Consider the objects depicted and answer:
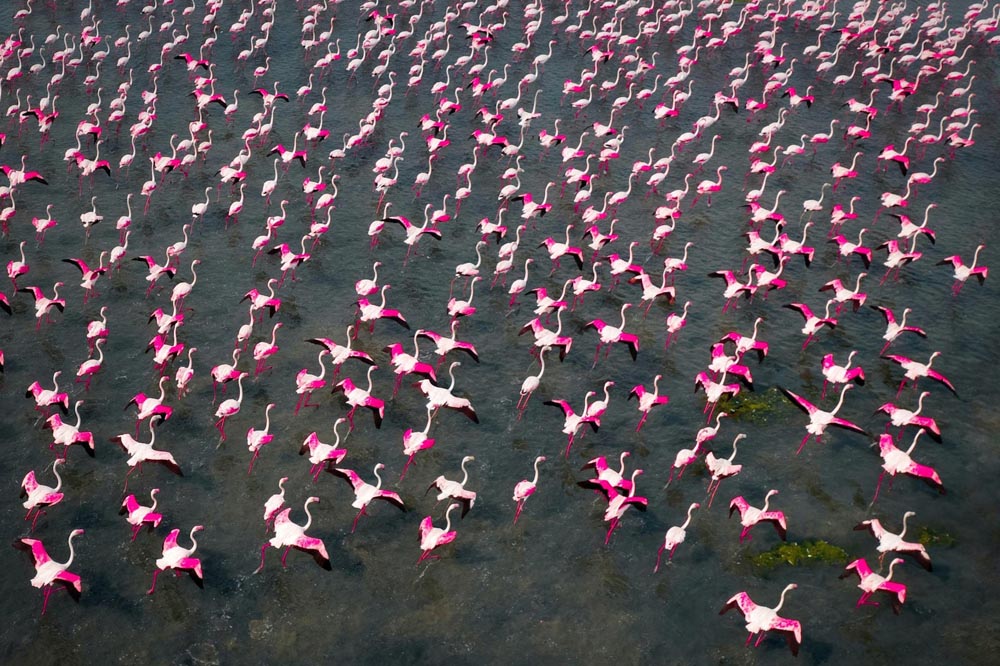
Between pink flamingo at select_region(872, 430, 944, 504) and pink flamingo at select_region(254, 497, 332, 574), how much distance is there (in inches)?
391

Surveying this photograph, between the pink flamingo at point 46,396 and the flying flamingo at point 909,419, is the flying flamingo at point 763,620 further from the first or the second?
the pink flamingo at point 46,396

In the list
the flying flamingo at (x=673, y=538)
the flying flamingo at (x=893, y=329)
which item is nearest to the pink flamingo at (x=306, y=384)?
the flying flamingo at (x=673, y=538)

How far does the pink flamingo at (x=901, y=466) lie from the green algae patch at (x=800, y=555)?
1.72m

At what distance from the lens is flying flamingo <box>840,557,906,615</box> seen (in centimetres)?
1526

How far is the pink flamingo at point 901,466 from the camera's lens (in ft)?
57.0

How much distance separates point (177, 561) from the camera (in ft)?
49.4

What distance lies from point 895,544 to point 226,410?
11.9m

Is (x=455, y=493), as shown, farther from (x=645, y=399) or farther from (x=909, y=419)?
(x=909, y=419)

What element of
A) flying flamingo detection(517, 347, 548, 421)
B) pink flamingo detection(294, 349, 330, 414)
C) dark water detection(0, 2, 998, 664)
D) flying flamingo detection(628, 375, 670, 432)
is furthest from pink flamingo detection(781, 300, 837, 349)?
pink flamingo detection(294, 349, 330, 414)

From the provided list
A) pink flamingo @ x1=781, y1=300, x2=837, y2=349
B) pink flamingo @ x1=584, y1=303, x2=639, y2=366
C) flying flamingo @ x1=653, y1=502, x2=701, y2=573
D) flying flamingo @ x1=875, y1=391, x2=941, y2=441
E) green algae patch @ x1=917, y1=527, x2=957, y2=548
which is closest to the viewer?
flying flamingo @ x1=653, y1=502, x2=701, y2=573

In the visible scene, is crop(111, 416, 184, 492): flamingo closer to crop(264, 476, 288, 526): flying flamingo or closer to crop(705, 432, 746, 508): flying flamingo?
crop(264, 476, 288, 526): flying flamingo

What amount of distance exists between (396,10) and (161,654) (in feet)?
100

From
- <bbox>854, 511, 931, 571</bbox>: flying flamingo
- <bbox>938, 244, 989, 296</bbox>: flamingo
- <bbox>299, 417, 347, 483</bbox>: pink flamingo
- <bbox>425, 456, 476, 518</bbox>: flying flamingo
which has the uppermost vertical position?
<bbox>299, 417, 347, 483</bbox>: pink flamingo

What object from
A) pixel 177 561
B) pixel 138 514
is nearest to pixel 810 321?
pixel 177 561
